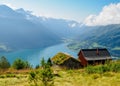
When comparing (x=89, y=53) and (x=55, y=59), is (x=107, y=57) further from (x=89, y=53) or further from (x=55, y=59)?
(x=55, y=59)

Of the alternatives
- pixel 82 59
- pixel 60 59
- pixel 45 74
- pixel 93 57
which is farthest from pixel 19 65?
pixel 45 74

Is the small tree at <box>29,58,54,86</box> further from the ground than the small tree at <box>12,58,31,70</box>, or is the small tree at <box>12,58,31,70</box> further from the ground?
the small tree at <box>12,58,31,70</box>

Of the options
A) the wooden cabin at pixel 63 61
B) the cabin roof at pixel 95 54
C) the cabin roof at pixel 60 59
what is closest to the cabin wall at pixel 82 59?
the cabin roof at pixel 95 54

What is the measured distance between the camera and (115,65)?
44688 mm

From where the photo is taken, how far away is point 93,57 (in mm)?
86562

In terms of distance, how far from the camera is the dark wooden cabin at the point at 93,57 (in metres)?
85.6

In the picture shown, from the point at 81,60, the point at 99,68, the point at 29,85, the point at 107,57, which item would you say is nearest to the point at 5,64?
the point at 81,60

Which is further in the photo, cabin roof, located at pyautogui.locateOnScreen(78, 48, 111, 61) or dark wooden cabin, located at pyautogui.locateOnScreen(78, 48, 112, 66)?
cabin roof, located at pyautogui.locateOnScreen(78, 48, 111, 61)

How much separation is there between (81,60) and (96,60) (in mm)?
6042

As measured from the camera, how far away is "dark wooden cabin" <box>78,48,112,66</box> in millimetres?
85625

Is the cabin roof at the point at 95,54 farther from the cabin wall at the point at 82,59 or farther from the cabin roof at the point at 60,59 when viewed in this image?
the cabin roof at the point at 60,59

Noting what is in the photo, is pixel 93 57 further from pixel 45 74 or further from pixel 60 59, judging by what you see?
pixel 45 74

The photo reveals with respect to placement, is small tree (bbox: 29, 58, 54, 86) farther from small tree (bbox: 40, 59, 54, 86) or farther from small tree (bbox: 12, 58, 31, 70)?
small tree (bbox: 12, 58, 31, 70)

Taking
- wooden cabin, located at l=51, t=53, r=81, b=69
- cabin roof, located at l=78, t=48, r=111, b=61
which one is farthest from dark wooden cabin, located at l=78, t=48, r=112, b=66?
wooden cabin, located at l=51, t=53, r=81, b=69
